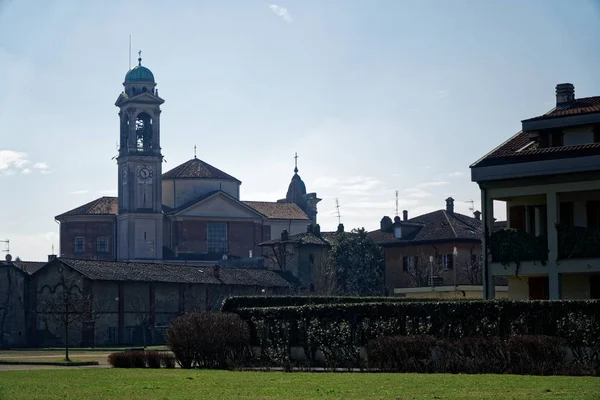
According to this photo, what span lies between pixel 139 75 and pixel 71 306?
5196 cm

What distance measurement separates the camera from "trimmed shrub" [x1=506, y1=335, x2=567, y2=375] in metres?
28.4

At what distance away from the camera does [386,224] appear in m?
94.0

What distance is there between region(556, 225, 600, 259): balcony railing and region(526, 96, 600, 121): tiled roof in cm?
392

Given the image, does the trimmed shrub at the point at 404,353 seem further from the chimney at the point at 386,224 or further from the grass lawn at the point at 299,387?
the chimney at the point at 386,224

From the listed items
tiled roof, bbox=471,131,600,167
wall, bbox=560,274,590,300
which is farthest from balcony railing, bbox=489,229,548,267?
tiled roof, bbox=471,131,600,167

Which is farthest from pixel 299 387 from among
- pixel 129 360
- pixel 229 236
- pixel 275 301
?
pixel 229 236

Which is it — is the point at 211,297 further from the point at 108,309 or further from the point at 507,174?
the point at 507,174

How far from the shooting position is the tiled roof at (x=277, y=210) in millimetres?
121688

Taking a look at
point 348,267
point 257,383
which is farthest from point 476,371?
point 348,267

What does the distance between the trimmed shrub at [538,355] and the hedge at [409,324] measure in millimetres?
695

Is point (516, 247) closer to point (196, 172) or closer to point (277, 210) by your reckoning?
point (196, 172)

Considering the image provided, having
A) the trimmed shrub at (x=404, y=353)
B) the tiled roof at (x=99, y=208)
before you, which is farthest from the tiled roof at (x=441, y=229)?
the trimmed shrub at (x=404, y=353)

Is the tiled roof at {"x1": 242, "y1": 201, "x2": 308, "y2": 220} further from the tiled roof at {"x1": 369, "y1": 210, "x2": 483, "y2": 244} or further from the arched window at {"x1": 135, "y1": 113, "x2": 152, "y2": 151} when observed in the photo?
the tiled roof at {"x1": 369, "y1": 210, "x2": 483, "y2": 244}

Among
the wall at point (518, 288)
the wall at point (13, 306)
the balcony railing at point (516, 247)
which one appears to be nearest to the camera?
the balcony railing at point (516, 247)
